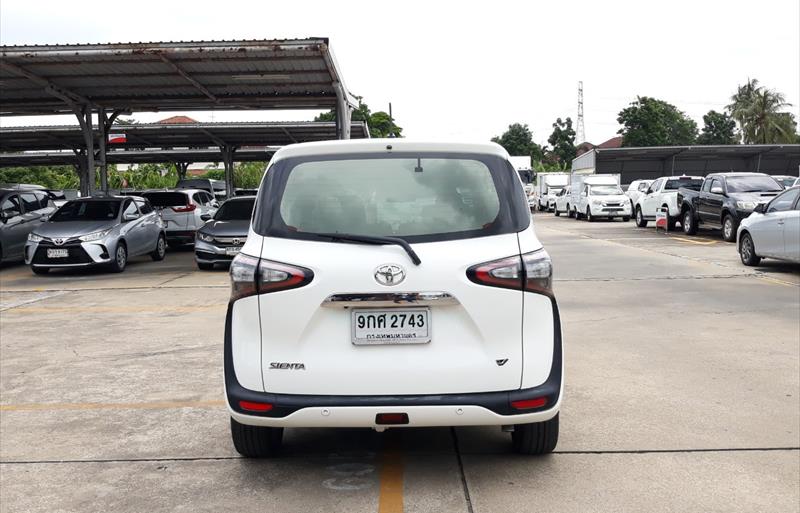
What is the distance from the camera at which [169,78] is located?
1839cm

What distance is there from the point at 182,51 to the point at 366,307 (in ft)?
41.7

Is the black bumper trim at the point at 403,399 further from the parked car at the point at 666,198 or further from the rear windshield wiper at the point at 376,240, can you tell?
the parked car at the point at 666,198

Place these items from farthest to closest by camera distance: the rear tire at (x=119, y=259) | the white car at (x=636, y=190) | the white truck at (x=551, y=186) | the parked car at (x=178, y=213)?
the white truck at (x=551, y=186) → the white car at (x=636, y=190) → the parked car at (x=178, y=213) → the rear tire at (x=119, y=259)

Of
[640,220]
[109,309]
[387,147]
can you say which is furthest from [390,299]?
[640,220]

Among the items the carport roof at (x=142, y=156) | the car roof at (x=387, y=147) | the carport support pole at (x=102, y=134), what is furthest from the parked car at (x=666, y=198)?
the car roof at (x=387, y=147)

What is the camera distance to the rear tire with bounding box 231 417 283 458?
4.37 m

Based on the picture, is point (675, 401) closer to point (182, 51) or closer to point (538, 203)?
point (182, 51)

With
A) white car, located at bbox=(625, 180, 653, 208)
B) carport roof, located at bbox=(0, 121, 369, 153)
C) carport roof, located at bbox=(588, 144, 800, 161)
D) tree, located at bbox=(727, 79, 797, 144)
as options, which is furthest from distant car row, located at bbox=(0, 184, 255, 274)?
tree, located at bbox=(727, 79, 797, 144)

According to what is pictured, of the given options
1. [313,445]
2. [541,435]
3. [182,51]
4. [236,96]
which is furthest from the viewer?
[236,96]

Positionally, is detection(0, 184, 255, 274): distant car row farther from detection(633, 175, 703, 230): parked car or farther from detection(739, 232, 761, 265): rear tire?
detection(633, 175, 703, 230): parked car

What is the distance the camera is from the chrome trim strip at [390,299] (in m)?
3.73

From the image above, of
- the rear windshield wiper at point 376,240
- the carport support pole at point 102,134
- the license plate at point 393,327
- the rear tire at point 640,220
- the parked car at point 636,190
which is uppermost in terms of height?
the carport support pole at point 102,134

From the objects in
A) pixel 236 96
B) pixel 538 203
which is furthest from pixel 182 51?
pixel 538 203

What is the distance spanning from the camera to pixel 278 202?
4000 mm
